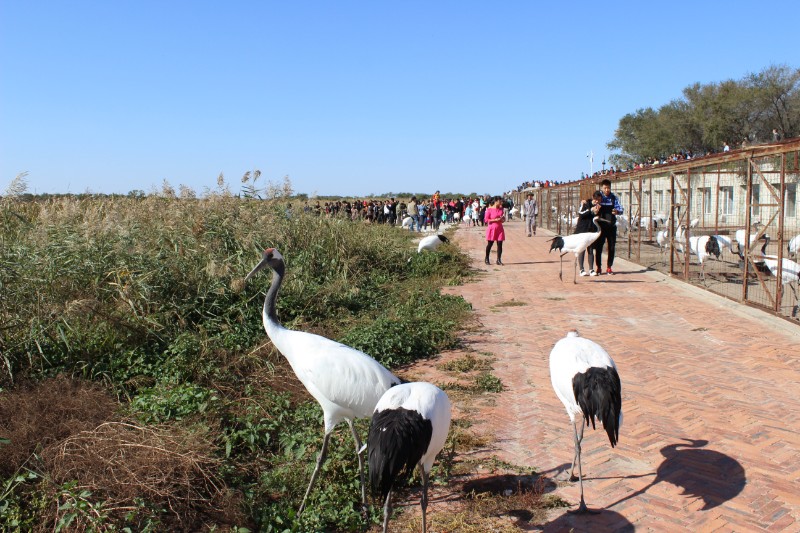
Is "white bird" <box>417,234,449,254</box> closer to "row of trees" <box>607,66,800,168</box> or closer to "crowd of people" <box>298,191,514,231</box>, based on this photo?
"crowd of people" <box>298,191,514,231</box>

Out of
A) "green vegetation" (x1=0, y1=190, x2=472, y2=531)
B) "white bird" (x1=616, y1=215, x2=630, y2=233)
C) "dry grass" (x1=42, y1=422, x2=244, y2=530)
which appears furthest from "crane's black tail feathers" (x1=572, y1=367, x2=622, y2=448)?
"white bird" (x1=616, y1=215, x2=630, y2=233)

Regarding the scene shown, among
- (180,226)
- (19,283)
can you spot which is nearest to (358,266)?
(180,226)

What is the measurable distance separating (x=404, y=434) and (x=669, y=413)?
3216mm

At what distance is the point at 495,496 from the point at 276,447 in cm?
183

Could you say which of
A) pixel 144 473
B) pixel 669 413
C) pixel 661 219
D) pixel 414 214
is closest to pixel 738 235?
pixel 661 219

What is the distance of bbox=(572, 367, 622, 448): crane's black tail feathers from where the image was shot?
4.20 meters

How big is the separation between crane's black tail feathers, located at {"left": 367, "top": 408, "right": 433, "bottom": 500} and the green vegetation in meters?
0.69

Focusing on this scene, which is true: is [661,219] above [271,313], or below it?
above

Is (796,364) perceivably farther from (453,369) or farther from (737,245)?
(737,245)

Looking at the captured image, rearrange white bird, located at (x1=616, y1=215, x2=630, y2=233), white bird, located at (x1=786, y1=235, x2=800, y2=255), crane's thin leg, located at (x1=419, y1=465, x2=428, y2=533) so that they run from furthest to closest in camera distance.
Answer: white bird, located at (x1=616, y1=215, x2=630, y2=233), white bird, located at (x1=786, y1=235, x2=800, y2=255), crane's thin leg, located at (x1=419, y1=465, x2=428, y2=533)

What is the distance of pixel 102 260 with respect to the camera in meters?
7.41

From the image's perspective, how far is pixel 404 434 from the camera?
364 cm

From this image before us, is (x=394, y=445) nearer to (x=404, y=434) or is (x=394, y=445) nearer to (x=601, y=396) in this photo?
(x=404, y=434)

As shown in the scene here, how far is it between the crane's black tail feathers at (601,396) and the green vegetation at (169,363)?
171 cm
